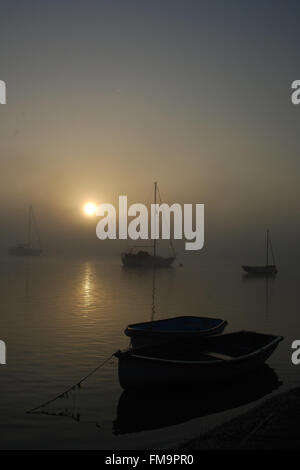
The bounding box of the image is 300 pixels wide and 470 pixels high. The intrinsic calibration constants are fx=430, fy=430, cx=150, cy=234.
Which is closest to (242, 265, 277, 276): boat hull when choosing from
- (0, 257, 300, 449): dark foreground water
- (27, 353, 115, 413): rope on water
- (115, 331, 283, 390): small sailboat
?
(0, 257, 300, 449): dark foreground water

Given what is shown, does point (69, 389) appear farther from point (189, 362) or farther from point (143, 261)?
point (143, 261)

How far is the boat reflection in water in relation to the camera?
1374 centimetres

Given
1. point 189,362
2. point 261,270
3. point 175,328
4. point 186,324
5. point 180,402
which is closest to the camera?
point 180,402

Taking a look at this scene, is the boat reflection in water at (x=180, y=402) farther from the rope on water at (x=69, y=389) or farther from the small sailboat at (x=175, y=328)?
the small sailboat at (x=175, y=328)

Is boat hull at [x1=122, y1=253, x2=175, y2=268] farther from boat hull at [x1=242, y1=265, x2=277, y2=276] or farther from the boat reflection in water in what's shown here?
the boat reflection in water

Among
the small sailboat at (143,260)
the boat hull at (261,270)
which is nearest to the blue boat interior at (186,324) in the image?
the boat hull at (261,270)

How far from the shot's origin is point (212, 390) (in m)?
16.9

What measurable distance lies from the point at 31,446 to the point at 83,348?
1246 centimetres

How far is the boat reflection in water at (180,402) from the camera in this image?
13742mm

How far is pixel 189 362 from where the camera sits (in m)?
16.0

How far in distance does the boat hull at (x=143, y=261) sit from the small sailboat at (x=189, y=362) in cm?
13401

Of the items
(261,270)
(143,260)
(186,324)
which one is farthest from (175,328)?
(143,260)

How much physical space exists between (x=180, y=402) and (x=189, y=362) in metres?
1.43

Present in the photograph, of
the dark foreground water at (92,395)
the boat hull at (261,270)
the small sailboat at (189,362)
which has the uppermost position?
the small sailboat at (189,362)
